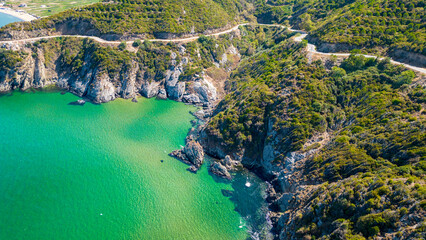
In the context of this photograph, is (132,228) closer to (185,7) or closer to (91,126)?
(91,126)

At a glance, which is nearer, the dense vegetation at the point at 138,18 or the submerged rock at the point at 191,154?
the submerged rock at the point at 191,154

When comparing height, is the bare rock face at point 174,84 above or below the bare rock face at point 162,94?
above

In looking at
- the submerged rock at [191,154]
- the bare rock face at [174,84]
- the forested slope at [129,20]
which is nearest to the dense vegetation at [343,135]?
the submerged rock at [191,154]

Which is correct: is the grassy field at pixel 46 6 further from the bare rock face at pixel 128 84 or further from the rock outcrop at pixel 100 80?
the bare rock face at pixel 128 84

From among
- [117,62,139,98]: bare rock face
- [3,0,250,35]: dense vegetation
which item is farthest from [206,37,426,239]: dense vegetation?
[3,0,250,35]: dense vegetation

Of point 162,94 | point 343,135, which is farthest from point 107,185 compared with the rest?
point 343,135

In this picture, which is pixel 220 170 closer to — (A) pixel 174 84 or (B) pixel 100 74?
(A) pixel 174 84

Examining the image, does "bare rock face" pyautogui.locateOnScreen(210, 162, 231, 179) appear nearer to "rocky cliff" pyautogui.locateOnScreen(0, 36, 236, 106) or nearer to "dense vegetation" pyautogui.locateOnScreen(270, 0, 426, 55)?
"rocky cliff" pyautogui.locateOnScreen(0, 36, 236, 106)

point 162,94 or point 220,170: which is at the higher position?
point 162,94
